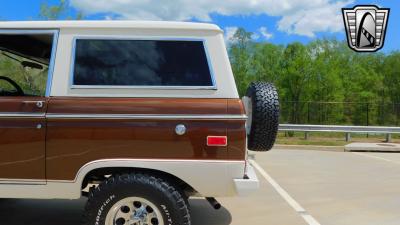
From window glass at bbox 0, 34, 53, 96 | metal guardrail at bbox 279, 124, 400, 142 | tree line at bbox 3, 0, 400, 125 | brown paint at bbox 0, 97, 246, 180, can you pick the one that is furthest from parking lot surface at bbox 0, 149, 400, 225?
tree line at bbox 3, 0, 400, 125

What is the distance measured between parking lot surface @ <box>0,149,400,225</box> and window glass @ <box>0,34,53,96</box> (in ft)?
5.43

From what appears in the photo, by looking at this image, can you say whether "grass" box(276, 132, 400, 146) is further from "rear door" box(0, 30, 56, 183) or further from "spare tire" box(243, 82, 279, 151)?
"rear door" box(0, 30, 56, 183)

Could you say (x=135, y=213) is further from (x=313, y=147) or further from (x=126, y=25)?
(x=313, y=147)

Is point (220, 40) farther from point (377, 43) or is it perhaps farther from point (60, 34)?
point (377, 43)

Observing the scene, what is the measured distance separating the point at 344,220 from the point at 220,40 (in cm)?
301

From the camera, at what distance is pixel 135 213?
13.1 feet

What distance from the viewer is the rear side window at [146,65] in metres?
4.05

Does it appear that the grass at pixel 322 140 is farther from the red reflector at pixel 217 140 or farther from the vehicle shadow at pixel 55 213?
the red reflector at pixel 217 140

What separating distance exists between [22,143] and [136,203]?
118cm

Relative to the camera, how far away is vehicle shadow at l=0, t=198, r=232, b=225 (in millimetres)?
5312

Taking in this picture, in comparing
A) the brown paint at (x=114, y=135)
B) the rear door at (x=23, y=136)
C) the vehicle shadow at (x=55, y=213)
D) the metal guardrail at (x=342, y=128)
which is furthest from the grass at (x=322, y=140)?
the rear door at (x=23, y=136)

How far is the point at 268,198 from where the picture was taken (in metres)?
6.79

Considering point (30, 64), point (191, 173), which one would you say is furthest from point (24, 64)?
point (191, 173)

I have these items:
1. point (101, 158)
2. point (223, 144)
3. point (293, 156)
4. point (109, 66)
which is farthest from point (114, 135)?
point (293, 156)
